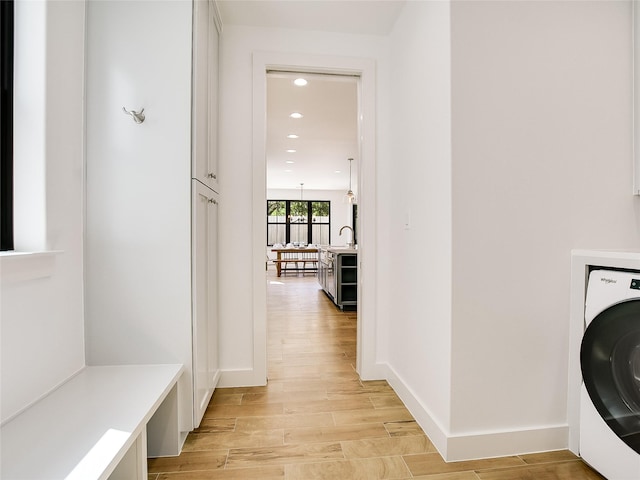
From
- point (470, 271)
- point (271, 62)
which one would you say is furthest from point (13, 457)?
point (271, 62)

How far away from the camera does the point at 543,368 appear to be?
5.38ft

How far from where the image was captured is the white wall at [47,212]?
47.0 inches

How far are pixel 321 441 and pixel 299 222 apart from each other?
1076cm

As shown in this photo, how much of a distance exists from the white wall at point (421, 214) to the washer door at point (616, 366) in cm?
58

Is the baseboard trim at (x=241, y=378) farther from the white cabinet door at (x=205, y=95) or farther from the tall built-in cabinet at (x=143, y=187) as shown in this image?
the white cabinet door at (x=205, y=95)

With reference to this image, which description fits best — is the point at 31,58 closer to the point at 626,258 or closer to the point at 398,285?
the point at 398,285

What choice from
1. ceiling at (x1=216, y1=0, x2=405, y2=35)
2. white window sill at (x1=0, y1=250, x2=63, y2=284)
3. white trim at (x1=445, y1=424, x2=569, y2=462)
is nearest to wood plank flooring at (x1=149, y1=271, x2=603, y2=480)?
white trim at (x1=445, y1=424, x2=569, y2=462)

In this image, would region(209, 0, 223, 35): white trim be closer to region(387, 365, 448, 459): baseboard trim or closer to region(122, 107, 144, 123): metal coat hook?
region(122, 107, 144, 123): metal coat hook

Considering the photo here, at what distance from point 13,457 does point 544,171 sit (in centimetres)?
226

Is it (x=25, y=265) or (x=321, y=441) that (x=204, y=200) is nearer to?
(x=25, y=265)

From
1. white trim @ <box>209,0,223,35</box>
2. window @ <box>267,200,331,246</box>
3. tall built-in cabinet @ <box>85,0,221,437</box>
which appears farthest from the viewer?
window @ <box>267,200,331,246</box>

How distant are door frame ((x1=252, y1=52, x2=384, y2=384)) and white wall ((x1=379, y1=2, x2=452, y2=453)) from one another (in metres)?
0.14

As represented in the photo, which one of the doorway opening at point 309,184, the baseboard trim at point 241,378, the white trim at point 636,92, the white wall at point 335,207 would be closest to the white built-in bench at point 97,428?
the baseboard trim at point 241,378

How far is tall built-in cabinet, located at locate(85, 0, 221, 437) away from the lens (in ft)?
5.30
